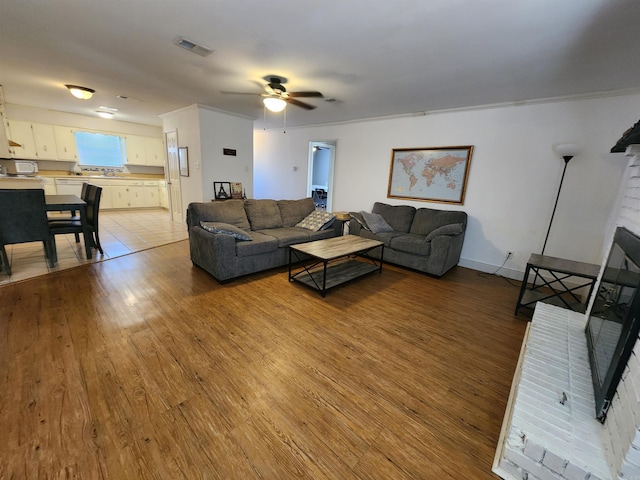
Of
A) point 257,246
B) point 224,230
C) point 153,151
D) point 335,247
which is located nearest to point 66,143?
point 153,151

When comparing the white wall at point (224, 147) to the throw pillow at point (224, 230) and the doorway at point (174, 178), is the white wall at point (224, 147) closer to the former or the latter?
the doorway at point (174, 178)

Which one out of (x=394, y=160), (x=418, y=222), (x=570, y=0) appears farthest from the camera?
(x=394, y=160)

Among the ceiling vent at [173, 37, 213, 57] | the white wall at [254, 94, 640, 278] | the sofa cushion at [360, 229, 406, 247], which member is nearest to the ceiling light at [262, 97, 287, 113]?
the ceiling vent at [173, 37, 213, 57]

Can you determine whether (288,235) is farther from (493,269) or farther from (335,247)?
(493,269)

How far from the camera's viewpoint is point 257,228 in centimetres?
392

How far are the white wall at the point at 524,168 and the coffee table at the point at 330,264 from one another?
176cm

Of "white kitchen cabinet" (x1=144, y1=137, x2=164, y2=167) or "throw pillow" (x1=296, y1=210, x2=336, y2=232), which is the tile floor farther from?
"throw pillow" (x1=296, y1=210, x2=336, y2=232)

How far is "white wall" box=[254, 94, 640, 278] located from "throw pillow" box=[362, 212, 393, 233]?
2.18ft

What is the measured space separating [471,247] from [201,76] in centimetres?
453

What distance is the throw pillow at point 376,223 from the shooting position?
13.8 ft

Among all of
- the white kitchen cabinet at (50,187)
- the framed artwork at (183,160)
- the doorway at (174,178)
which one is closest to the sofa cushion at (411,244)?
the framed artwork at (183,160)

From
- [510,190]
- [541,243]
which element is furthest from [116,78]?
[541,243]

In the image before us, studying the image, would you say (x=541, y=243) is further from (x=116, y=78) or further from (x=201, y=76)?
(x=116, y=78)

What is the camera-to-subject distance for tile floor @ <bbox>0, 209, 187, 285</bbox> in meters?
3.24
